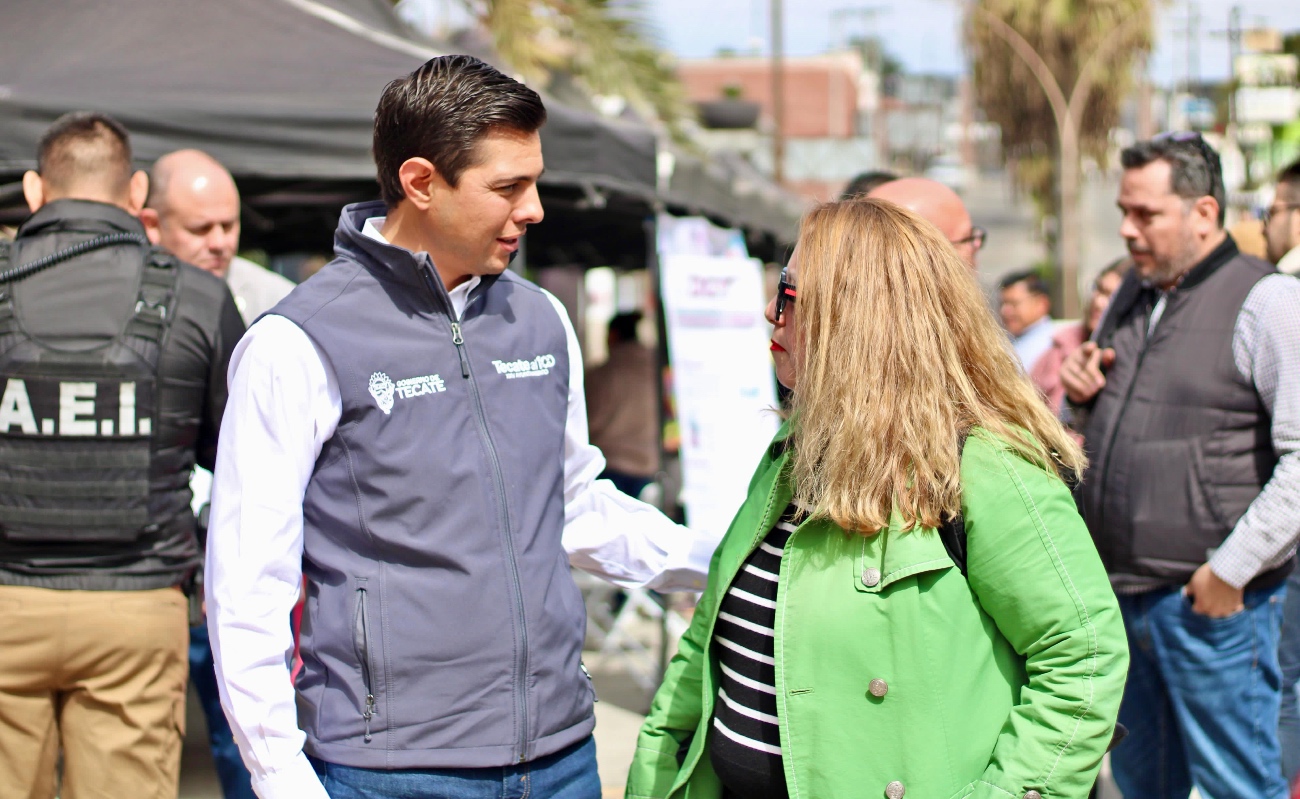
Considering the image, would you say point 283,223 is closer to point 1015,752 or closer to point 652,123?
point 1015,752

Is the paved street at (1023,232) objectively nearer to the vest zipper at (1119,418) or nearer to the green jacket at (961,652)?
the vest zipper at (1119,418)

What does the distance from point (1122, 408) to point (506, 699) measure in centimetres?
198

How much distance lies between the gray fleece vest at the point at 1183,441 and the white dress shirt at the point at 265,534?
2.15m

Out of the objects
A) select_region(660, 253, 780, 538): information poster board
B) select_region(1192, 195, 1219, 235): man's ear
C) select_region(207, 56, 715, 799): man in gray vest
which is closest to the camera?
select_region(207, 56, 715, 799): man in gray vest

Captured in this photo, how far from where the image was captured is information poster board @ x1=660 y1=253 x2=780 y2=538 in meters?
5.11

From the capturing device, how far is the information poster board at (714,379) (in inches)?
201

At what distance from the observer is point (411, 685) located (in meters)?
1.96

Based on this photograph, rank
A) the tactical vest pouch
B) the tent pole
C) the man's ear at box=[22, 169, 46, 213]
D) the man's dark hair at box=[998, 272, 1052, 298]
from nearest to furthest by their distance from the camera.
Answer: the tactical vest pouch, the man's ear at box=[22, 169, 46, 213], the tent pole, the man's dark hair at box=[998, 272, 1052, 298]

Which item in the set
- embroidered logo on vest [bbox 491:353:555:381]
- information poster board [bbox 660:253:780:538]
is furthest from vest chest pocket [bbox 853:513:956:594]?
information poster board [bbox 660:253:780:538]

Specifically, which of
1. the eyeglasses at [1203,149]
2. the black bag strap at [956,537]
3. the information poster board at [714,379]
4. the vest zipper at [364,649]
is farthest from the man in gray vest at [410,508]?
the information poster board at [714,379]

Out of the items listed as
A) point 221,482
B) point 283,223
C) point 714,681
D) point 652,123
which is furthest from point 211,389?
point 652,123

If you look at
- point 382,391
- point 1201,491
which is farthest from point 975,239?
point 382,391

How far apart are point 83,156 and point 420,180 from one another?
4.18 feet

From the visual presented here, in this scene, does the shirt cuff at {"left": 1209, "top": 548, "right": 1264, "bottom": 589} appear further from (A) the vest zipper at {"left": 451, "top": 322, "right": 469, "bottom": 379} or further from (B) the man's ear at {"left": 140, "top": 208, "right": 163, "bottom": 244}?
(B) the man's ear at {"left": 140, "top": 208, "right": 163, "bottom": 244}
